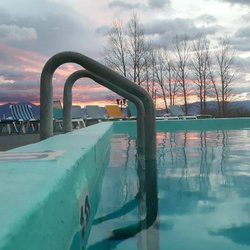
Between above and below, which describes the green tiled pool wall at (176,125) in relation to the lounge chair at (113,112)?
below

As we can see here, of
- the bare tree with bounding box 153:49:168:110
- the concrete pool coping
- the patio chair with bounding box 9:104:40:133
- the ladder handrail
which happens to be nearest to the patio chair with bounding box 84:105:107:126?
the patio chair with bounding box 9:104:40:133

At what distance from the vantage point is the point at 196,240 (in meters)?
1.82

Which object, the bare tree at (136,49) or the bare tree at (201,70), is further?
the bare tree at (201,70)

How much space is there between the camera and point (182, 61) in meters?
24.5

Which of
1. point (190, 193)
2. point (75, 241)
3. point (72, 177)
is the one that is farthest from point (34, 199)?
point (190, 193)

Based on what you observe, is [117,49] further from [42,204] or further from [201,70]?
[42,204]

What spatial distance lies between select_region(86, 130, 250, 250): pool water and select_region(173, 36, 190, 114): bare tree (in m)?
20.6

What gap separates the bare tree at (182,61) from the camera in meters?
24.4

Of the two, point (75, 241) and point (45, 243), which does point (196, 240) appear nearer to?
point (75, 241)

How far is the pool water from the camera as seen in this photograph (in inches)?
72.3

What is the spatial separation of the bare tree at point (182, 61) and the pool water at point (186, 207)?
811 inches

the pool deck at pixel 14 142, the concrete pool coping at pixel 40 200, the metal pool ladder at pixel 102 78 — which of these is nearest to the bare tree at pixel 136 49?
the pool deck at pixel 14 142

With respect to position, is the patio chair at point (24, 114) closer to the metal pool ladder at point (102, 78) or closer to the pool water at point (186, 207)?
the pool water at point (186, 207)

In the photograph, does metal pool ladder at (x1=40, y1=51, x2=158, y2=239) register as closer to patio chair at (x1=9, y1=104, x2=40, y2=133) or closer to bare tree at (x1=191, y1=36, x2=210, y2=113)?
patio chair at (x1=9, y1=104, x2=40, y2=133)
